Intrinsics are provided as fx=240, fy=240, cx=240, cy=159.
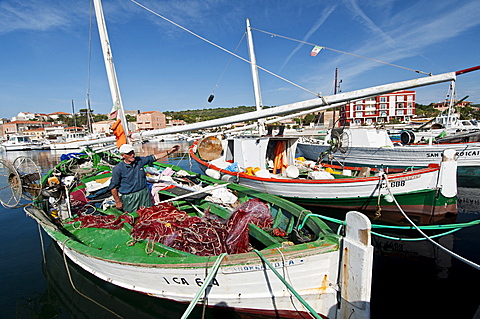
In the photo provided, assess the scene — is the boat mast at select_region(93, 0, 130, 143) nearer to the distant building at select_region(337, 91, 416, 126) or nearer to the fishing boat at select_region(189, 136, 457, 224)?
the fishing boat at select_region(189, 136, 457, 224)

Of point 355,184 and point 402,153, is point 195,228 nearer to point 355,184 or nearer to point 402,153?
point 355,184

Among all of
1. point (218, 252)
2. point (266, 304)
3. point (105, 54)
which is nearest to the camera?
point (266, 304)

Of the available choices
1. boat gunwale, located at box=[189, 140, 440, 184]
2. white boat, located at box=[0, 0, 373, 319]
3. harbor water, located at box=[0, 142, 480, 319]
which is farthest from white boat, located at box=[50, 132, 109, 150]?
white boat, located at box=[0, 0, 373, 319]

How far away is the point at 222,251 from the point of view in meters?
4.15

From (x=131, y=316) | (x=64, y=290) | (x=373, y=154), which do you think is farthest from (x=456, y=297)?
(x=373, y=154)

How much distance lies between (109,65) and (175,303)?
679cm

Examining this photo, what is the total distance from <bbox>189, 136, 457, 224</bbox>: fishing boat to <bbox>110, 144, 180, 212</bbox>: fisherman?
172 inches

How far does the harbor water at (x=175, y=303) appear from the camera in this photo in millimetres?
4445

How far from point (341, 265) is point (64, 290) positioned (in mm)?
5591

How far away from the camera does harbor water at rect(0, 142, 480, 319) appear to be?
4.45m

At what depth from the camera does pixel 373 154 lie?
16797 millimetres

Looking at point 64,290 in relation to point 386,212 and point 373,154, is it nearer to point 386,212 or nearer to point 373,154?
point 386,212

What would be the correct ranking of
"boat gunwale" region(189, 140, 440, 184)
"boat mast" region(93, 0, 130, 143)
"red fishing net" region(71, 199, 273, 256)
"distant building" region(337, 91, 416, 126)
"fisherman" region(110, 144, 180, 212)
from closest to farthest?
"red fishing net" region(71, 199, 273, 256) → "fisherman" region(110, 144, 180, 212) → "boat mast" region(93, 0, 130, 143) → "boat gunwale" region(189, 140, 440, 184) → "distant building" region(337, 91, 416, 126)

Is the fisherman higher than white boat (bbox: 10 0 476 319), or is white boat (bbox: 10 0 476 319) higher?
the fisherman
